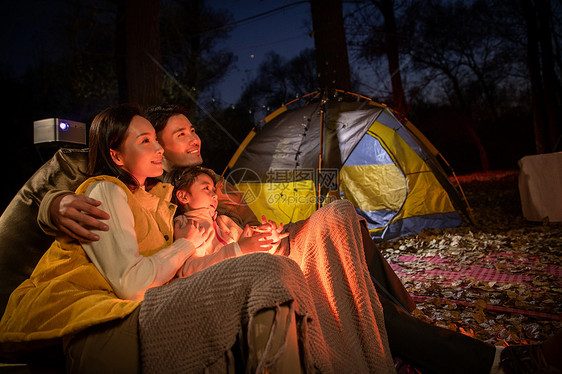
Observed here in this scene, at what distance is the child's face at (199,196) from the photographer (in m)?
1.92

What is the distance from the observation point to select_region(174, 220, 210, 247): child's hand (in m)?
1.59

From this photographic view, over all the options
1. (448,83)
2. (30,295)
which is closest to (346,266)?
(30,295)

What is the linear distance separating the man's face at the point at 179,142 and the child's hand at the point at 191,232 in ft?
1.44

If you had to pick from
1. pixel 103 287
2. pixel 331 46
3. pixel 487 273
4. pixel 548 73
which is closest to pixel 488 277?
pixel 487 273

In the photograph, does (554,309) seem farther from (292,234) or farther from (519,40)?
(519,40)

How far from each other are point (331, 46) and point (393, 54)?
6.15 metres

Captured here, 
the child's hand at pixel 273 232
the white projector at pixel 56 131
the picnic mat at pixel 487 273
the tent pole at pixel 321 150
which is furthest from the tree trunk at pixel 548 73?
the white projector at pixel 56 131

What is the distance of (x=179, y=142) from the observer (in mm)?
2025

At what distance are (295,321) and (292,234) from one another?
31.4 inches

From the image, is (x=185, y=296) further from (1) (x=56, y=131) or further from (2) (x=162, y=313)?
(1) (x=56, y=131)

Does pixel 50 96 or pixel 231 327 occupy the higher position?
pixel 50 96

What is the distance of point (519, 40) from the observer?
1262 centimetres

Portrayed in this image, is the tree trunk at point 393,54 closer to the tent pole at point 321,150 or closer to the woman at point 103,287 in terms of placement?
the tent pole at point 321,150

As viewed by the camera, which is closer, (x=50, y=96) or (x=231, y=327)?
(x=231, y=327)
